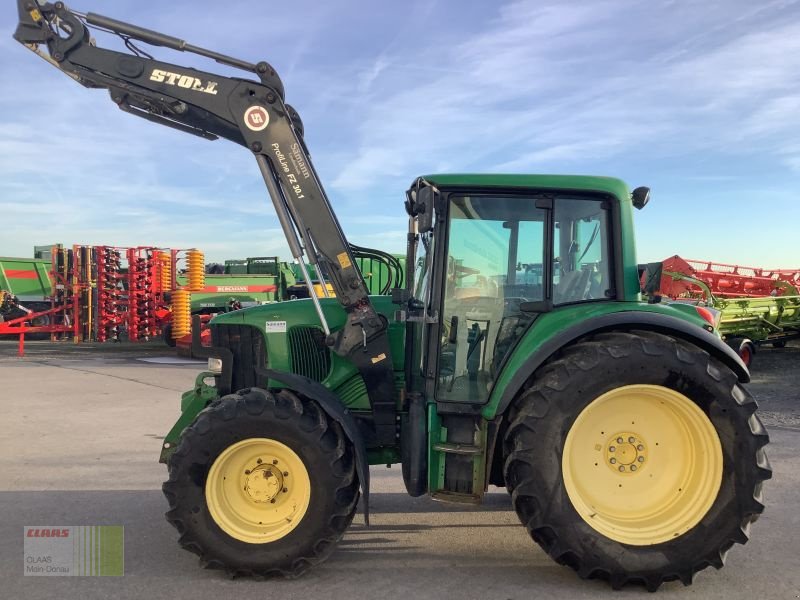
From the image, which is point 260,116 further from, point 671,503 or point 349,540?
point 671,503

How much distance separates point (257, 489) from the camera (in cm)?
367

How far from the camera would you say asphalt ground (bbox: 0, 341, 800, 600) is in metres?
3.44

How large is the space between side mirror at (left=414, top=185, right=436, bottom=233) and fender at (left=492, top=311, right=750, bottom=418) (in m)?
0.91

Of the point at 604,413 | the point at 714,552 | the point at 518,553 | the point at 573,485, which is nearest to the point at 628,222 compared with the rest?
the point at 604,413

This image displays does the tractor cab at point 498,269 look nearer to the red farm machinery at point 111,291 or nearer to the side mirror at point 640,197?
the side mirror at point 640,197

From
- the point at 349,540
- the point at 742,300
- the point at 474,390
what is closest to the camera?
the point at 474,390

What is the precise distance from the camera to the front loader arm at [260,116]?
398 centimetres

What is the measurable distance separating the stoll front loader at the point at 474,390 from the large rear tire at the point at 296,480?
1 centimetres

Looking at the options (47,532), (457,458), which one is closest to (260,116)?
(457,458)

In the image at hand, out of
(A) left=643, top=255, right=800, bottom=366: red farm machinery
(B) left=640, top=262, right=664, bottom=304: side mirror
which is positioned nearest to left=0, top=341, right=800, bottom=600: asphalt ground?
(B) left=640, top=262, right=664, bottom=304: side mirror

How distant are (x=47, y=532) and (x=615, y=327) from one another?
3.85 m

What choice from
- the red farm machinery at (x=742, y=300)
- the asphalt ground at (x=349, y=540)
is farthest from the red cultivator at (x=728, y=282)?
the asphalt ground at (x=349, y=540)

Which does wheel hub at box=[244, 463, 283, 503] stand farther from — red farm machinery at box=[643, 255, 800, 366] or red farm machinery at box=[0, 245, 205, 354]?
red farm machinery at box=[0, 245, 205, 354]

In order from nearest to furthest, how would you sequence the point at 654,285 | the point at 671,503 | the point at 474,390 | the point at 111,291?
the point at 671,503 → the point at 474,390 → the point at 654,285 → the point at 111,291
